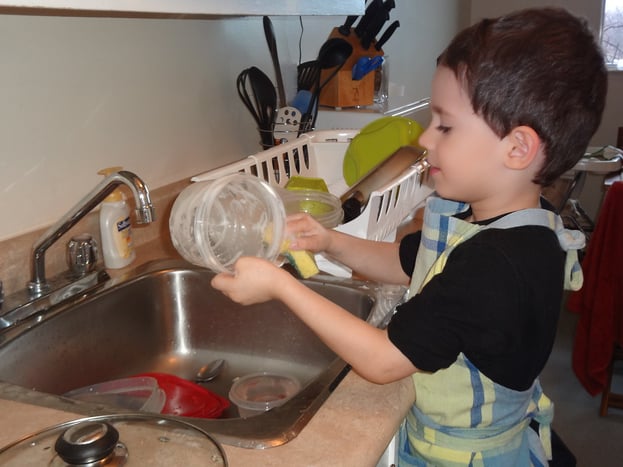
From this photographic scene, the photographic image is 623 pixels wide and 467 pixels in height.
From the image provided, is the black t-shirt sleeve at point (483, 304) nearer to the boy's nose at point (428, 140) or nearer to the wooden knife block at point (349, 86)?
the boy's nose at point (428, 140)

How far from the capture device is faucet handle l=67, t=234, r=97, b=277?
3.85 feet

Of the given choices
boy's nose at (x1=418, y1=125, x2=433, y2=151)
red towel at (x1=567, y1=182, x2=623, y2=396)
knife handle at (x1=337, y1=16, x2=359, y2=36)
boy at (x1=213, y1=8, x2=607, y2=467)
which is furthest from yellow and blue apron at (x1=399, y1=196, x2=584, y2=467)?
red towel at (x1=567, y1=182, x2=623, y2=396)

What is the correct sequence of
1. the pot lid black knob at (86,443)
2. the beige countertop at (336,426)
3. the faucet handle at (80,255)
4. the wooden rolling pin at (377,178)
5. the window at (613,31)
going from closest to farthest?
the pot lid black knob at (86,443) → the beige countertop at (336,426) → the faucet handle at (80,255) → the wooden rolling pin at (377,178) → the window at (613,31)

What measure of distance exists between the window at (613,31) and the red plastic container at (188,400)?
391cm

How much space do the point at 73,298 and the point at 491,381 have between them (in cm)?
72

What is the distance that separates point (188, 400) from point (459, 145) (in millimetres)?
602

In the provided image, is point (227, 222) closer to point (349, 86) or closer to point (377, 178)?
point (377, 178)

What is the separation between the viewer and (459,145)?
2.66 feet

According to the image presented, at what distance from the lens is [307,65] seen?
1.91m

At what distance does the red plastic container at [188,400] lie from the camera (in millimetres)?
1036

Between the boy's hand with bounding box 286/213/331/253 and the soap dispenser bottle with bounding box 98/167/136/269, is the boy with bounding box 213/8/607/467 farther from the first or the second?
the soap dispenser bottle with bounding box 98/167/136/269

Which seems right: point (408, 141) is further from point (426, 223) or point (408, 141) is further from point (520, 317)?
point (520, 317)

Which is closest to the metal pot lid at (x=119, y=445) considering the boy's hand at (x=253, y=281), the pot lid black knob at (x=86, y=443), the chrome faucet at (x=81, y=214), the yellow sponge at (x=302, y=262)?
the pot lid black knob at (x=86, y=443)

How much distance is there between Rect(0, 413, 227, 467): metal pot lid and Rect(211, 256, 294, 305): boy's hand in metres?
0.18
